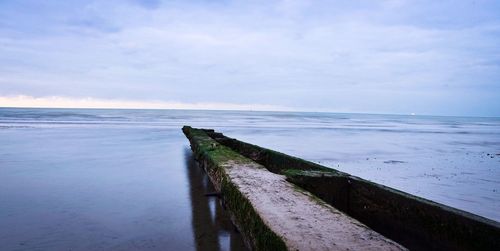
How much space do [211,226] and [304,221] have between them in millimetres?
2598

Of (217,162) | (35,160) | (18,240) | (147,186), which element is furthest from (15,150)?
(217,162)

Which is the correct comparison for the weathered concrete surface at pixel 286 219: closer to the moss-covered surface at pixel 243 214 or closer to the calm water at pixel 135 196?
the moss-covered surface at pixel 243 214

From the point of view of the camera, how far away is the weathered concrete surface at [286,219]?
1888 millimetres

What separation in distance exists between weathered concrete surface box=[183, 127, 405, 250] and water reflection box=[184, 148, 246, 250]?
2.23 feet

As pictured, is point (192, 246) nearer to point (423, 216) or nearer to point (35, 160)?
point (423, 216)

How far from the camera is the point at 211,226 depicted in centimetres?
457

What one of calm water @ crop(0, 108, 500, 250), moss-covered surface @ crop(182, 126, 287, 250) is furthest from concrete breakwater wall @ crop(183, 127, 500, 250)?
calm water @ crop(0, 108, 500, 250)

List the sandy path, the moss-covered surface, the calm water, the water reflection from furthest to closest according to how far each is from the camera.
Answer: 1. the calm water
2. the water reflection
3. the moss-covered surface
4. the sandy path

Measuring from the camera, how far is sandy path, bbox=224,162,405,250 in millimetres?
1859

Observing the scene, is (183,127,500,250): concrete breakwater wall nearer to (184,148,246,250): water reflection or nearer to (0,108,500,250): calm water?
(184,148,246,250): water reflection

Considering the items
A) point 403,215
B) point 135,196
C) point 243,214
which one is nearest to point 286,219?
point 243,214

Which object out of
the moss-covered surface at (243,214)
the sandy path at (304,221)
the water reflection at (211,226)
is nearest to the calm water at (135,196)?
the water reflection at (211,226)

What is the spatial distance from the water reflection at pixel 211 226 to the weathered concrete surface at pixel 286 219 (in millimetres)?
680

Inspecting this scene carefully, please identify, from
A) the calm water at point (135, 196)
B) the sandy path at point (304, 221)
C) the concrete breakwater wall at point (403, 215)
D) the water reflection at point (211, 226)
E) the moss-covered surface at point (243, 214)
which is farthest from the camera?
the calm water at point (135, 196)
